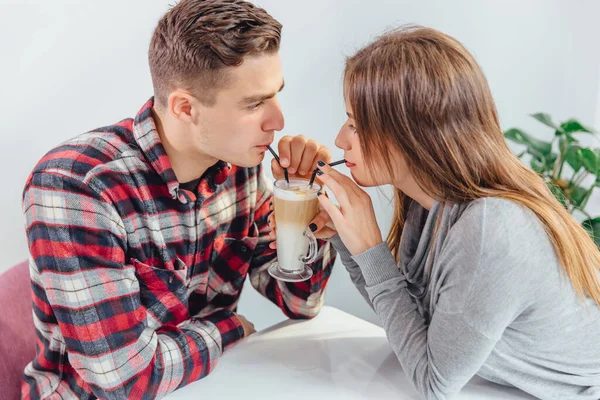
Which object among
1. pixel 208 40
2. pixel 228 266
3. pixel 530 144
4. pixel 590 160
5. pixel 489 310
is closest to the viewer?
pixel 489 310

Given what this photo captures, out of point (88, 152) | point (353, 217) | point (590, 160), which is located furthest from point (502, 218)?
point (590, 160)

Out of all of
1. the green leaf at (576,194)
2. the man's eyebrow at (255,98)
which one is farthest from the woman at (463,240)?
the green leaf at (576,194)

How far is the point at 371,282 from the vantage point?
125 cm

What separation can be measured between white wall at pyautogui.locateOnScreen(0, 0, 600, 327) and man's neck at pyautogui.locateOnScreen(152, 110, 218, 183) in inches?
14.2

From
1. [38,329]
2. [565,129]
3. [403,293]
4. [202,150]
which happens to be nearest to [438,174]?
[403,293]

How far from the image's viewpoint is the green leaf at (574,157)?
6.74 feet

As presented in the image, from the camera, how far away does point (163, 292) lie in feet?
4.57

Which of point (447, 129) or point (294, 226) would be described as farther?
point (294, 226)

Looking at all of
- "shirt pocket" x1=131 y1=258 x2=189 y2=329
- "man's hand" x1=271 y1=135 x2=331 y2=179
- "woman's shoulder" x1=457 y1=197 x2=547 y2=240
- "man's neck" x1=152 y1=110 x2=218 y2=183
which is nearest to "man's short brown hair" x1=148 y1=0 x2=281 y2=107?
"man's neck" x1=152 y1=110 x2=218 y2=183

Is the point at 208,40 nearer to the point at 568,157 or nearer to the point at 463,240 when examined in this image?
the point at 463,240

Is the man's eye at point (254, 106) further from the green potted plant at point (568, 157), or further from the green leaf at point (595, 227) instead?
the green leaf at point (595, 227)

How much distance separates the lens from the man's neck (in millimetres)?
1403

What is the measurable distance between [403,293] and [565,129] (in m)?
1.13

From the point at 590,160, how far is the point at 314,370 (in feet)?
3.92
